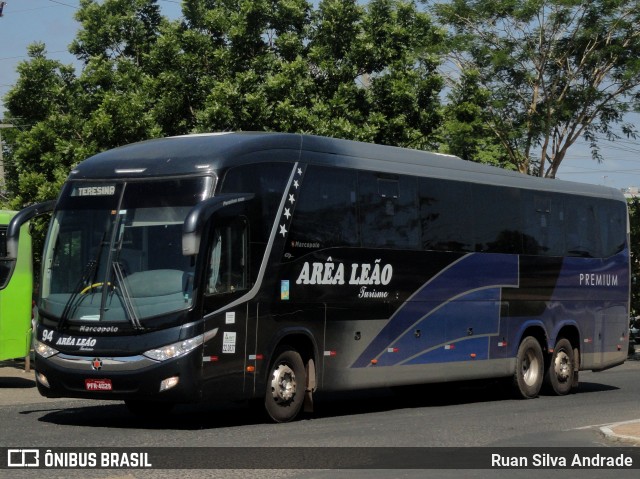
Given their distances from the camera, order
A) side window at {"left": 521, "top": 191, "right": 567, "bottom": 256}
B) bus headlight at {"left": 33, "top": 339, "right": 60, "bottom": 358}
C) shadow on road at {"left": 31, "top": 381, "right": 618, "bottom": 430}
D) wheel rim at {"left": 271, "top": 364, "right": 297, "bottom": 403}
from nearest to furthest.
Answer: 1. bus headlight at {"left": 33, "top": 339, "right": 60, "bottom": 358}
2. shadow on road at {"left": 31, "top": 381, "right": 618, "bottom": 430}
3. wheel rim at {"left": 271, "top": 364, "right": 297, "bottom": 403}
4. side window at {"left": 521, "top": 191, "right": 567, "bottom": 256}

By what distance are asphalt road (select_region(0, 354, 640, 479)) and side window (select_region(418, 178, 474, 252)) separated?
2.56 meters

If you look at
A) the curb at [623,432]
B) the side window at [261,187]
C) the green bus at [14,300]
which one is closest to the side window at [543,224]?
the curb at [623,432]

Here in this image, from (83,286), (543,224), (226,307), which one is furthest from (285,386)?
(543,224)

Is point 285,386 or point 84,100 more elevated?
point 84,100

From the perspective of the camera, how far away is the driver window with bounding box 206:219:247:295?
14297 mm

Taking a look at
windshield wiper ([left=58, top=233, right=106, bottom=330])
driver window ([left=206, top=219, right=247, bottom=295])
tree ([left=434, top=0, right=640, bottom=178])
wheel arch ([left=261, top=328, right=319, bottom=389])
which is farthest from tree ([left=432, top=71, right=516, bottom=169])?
windshield wiper ([left=58, top=233, right=106, bottom=330])

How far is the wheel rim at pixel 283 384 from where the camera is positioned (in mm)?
15312

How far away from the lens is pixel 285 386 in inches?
609

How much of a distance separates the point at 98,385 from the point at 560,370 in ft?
34.9

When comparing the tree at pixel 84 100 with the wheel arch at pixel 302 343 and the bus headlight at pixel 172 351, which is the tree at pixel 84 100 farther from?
the bus headlight at pixel 172 351

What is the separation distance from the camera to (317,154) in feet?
53.3

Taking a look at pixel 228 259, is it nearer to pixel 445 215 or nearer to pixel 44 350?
pixel 44 350

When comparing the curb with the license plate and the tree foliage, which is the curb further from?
the tree foliage

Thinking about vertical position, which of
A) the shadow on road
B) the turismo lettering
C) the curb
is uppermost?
the turismo lettering
